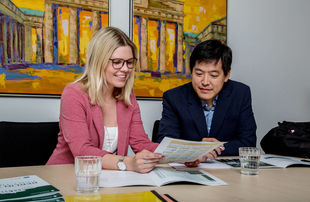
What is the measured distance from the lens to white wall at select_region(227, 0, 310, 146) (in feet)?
9.84

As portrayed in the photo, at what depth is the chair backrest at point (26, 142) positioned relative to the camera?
174 cm

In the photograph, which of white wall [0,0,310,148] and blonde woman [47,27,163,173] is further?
white wall [0,0,310,148]

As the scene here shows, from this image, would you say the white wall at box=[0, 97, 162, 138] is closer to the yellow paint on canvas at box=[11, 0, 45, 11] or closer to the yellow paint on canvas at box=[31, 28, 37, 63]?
the yellow paint on canvas at box=[31, 28, 37, 63]

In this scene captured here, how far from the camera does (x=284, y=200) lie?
0.83 m

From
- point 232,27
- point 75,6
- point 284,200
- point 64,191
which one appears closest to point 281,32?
point 232,27

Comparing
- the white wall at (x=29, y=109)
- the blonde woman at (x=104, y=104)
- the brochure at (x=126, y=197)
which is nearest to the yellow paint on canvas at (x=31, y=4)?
the white wall at (x=29, y=109)

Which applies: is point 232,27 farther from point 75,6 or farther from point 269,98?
point 75,6

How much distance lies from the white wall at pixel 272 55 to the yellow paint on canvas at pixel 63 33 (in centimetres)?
155

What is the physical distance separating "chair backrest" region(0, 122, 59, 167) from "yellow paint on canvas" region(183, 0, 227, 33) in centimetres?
151

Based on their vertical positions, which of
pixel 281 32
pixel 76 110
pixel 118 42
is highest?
pixel 281 32

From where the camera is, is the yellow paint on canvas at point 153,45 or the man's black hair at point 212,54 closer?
the man's black hair at point 212,54

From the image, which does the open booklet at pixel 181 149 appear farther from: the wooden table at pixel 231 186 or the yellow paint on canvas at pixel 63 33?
the yellow paint on canvas at pixel 63 33

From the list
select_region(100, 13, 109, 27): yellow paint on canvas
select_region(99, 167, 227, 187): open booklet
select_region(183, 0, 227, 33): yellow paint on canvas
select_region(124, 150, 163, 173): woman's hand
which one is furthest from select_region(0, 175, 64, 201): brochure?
select_region(183, 0, 227, 33): yellow paint on canvas

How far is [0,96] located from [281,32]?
2.72 metres
